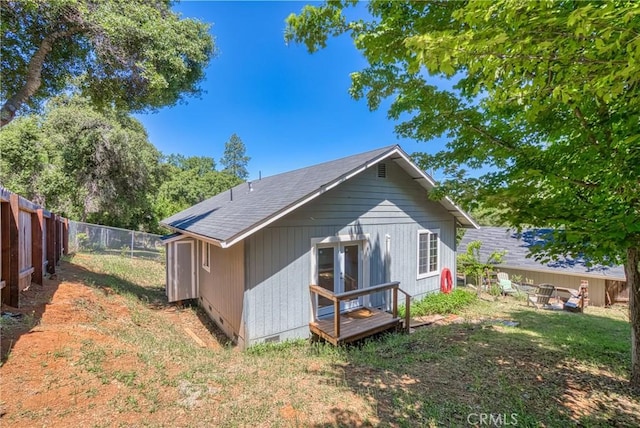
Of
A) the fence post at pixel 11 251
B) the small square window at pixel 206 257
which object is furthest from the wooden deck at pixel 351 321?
the fence post at pixel 11 251

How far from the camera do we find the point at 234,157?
53625 millimetres

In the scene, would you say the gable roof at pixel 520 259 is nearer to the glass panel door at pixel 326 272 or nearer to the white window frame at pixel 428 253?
the white window frame at pixel 428 253

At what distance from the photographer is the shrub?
938 cm

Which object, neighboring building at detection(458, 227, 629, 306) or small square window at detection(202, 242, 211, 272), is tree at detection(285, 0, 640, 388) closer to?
small square window at detection(202, 242, 211, 272)

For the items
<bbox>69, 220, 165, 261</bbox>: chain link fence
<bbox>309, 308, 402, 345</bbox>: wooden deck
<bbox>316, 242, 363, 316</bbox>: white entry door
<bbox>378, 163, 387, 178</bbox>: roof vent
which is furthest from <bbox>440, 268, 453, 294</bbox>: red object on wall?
<bbox>69, 220, 165, 261</bbox>: chain link fence

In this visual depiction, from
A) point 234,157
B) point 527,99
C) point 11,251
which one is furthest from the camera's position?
point 234,157

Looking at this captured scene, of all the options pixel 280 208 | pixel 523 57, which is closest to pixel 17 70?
→ pixel 280 208

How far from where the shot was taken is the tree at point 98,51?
22.1 ft

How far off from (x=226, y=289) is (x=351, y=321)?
338 cm

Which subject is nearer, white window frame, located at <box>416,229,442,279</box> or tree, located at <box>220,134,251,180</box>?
white window frame, located at <box>416,229,442,279</box>

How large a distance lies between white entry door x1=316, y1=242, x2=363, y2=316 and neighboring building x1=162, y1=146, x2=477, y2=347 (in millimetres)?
28

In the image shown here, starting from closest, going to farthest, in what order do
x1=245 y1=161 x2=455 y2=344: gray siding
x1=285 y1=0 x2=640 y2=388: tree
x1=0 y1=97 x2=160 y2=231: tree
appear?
x1=285 y1=0 x2=640 y2=388: tree, x1=245 y1=161 x2=455 y2=344: gray siding, x1=0 y1=97 x2=160 y2=231: tree

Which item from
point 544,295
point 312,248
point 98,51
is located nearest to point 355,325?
point 312,248

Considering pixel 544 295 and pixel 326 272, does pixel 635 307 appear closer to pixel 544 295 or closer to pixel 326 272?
pixel 326 272
